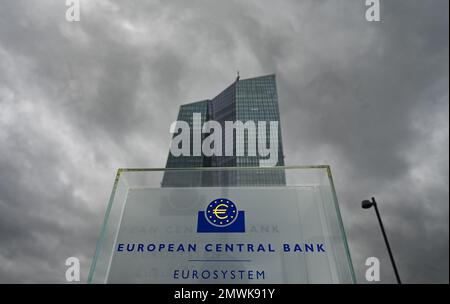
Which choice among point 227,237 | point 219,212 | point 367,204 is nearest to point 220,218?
point 219,212

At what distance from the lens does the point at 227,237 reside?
7.96ft

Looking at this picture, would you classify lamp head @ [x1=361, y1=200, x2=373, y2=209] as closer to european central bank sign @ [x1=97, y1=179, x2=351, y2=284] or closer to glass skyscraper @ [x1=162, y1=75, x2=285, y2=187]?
european central bank sign @ [x1=97, y1=179, x2=351, y2=284]

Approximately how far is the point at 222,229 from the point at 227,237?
101mm

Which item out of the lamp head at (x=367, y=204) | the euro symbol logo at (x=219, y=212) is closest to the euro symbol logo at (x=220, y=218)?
the euro symbol logo at (x=219, y=212)

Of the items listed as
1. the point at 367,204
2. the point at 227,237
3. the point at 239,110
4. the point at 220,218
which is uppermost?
the point at 239,110

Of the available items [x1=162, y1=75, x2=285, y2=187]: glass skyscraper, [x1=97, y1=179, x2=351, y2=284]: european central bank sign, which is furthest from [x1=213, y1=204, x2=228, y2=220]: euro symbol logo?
[x1=162, y1=75, x2=285, y2=187]: glass skyscraper

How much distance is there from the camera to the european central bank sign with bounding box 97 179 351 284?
223 centimetres

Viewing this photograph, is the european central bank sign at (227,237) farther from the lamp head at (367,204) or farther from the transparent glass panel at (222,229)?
the lamp head at (367,204)

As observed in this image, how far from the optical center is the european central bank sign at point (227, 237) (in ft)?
7.30

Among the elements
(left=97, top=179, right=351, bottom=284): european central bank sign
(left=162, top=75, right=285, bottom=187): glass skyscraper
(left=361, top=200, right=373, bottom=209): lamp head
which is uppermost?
(left=162, top=75, right=285, bottom=187): glass skyscraper

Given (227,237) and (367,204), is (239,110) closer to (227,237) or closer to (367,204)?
(367,204)

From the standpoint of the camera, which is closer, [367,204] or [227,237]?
[227,237]
